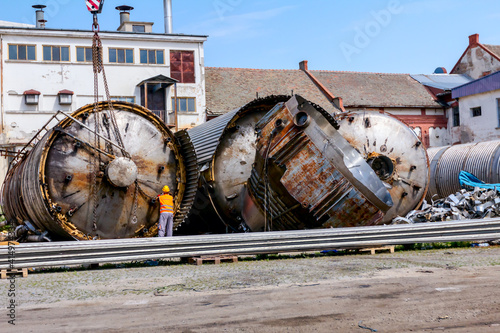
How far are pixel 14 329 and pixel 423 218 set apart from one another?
11.4m

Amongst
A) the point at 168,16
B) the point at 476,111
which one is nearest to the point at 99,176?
the point at 168,16

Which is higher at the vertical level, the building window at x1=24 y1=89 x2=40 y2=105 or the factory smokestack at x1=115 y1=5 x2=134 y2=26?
the factory smokestack at x1=115 y1=5 x2=134 y2=26

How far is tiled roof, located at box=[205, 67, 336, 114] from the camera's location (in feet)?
124

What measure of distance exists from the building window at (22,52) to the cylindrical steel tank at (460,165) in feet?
77.4

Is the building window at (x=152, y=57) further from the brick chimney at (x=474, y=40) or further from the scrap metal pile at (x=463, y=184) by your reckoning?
the brick chimney at (x=474, y=40)

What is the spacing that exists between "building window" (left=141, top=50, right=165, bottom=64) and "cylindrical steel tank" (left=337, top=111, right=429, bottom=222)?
75.7 ft

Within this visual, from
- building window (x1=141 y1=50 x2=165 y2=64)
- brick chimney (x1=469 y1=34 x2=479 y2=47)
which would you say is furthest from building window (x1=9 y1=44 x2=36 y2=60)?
brick chimney (x1=469 y1=34 x2=479 y2=47)

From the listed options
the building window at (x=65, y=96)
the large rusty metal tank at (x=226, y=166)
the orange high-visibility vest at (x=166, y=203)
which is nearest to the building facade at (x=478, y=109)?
the large rusty metal tank at (x=226, y=166)

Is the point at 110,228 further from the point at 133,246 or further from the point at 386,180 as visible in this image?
the point at 386,180

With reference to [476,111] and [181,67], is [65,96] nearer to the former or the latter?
[181,67]

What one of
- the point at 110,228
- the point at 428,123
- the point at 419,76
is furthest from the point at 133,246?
the point at 419,76

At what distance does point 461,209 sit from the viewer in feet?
53.4

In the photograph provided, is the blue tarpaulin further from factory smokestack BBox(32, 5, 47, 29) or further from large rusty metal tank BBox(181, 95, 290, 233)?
factory smokestack BBox(32, 5, 47, 29)

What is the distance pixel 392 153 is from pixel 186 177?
18.9ft
